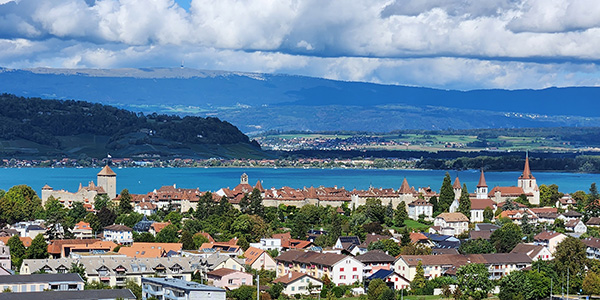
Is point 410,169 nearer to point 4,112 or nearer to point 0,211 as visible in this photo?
point 4,112

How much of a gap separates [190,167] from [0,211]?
106833 millimetres

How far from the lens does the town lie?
111 ft

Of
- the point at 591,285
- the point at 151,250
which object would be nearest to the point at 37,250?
the point at 151,250

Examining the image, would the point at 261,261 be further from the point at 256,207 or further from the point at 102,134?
the point at 102,134

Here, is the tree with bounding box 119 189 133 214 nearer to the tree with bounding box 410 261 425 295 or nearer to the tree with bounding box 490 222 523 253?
the tree with bounding box 490 222 523 253

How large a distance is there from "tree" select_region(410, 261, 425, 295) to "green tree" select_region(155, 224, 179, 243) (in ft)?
38.1

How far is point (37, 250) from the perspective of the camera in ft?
128

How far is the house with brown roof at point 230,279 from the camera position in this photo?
33.8m

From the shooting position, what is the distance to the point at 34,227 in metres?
45.6

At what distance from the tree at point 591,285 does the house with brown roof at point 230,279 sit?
11.7 m

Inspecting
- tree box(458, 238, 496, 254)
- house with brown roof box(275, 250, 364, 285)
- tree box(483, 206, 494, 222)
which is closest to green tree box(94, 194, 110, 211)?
house with brown roof box(275, 250, 364, 285)

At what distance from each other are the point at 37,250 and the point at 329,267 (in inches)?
463

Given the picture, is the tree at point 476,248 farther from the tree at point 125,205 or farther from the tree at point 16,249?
the tree at point 125,205

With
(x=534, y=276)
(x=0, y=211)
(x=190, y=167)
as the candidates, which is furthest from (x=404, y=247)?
(x=190, y=167)
